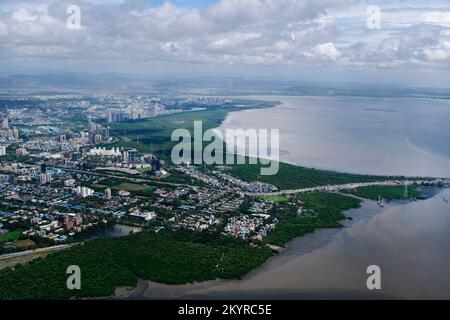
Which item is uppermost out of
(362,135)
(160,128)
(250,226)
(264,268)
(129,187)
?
(160,128)

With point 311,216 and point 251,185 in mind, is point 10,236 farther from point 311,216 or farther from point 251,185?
point 251,185

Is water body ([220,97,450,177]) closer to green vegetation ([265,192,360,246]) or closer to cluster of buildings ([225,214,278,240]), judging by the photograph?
green vegetation ([265,192,360,246])

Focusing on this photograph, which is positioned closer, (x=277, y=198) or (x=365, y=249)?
(x=365, y=249)

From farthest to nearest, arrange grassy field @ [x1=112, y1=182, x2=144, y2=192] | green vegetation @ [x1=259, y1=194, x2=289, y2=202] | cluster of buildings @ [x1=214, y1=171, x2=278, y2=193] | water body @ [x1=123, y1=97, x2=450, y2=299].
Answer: grassy field @ [x1=112, y1=182, x2=144, y2=192]
cluster of buildings @ [x1=214, y1=171, x2=278, y2=193]
green vegetation @ [x1=259, y1=194, x2=289, y2=202]
water body @ [x1=123, y1=97, x2=450, y2=299]

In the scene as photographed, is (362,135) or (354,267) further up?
(362,135)

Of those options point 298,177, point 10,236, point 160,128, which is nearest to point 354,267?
point 10,236

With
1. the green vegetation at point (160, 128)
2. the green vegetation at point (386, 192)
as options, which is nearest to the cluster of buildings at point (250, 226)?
the green vegetation at point (386, 192)

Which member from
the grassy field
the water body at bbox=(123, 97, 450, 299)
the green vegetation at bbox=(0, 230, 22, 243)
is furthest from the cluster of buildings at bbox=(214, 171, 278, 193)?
the green vegetation at bbox=(0, 230, 22, 243)

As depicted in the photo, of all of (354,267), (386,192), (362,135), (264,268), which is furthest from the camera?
(362,135)
